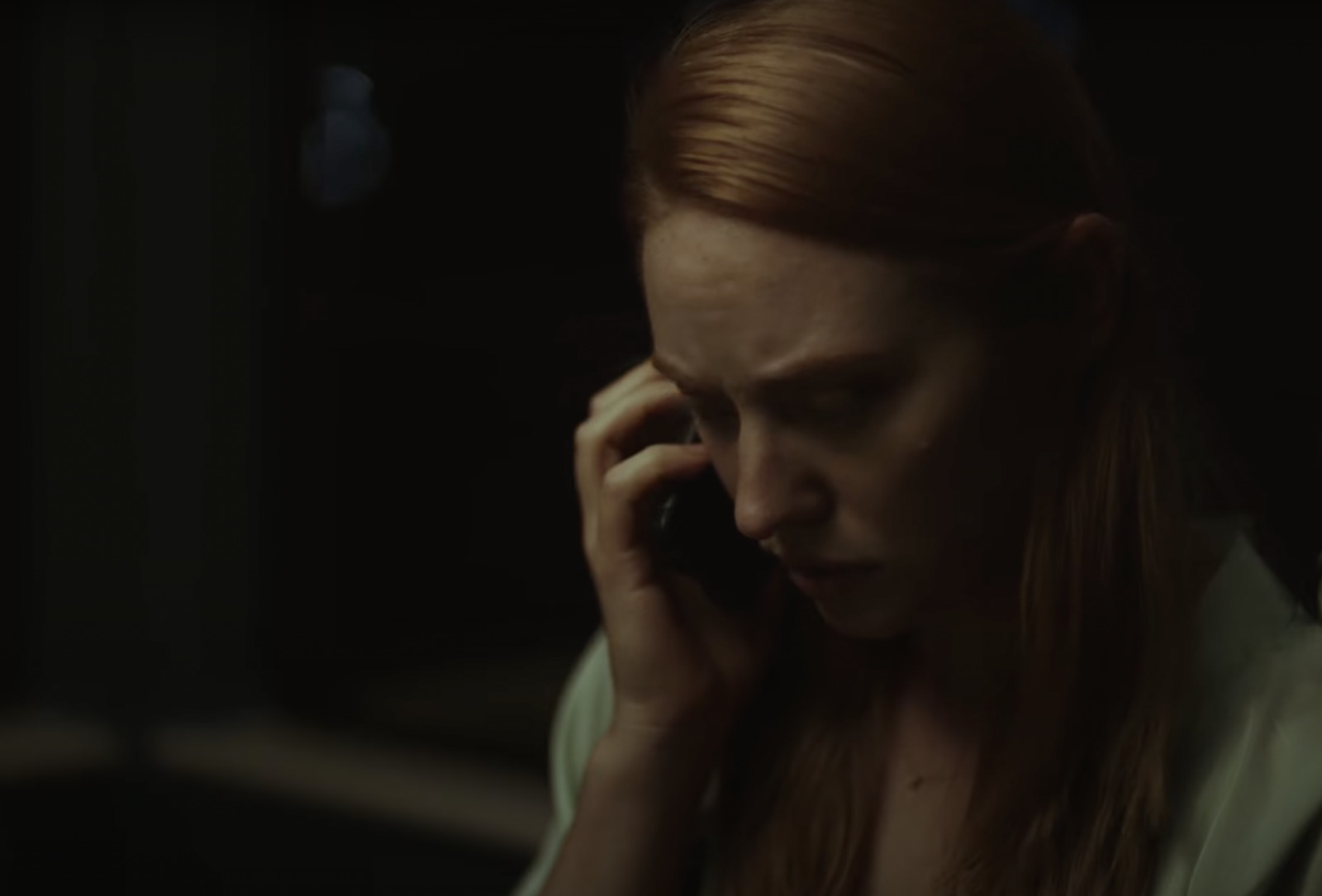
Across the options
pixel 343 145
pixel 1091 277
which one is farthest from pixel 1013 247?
pixel 343 145

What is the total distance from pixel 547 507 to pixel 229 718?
636 mm

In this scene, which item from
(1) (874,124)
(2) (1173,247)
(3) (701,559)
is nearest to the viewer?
(1) (874,124)

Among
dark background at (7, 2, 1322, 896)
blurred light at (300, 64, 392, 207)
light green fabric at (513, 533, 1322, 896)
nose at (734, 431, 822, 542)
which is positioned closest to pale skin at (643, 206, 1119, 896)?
nose at (734, 431, 822, 542)

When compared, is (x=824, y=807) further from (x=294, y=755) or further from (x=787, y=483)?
(x=294, y=755)

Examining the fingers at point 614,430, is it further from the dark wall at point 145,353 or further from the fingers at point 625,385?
the dark wall at point 145,353

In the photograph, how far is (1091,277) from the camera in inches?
36.0

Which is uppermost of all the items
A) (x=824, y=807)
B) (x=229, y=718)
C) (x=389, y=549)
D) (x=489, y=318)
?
(x=824, y=807)

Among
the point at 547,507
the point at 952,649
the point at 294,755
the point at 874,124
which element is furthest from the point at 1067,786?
the point at 294,755

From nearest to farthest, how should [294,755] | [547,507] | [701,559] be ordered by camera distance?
[701,559] → [547,507] → [294,755]

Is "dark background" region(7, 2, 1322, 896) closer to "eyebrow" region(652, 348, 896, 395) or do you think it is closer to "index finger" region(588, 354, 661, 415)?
"index finger" region(588, 354, 661, 415)

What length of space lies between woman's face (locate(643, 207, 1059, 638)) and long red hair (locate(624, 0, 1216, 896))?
17mm

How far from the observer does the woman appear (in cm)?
86

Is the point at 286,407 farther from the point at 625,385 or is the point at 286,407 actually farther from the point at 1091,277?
the point at 1091,277

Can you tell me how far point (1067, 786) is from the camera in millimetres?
944
